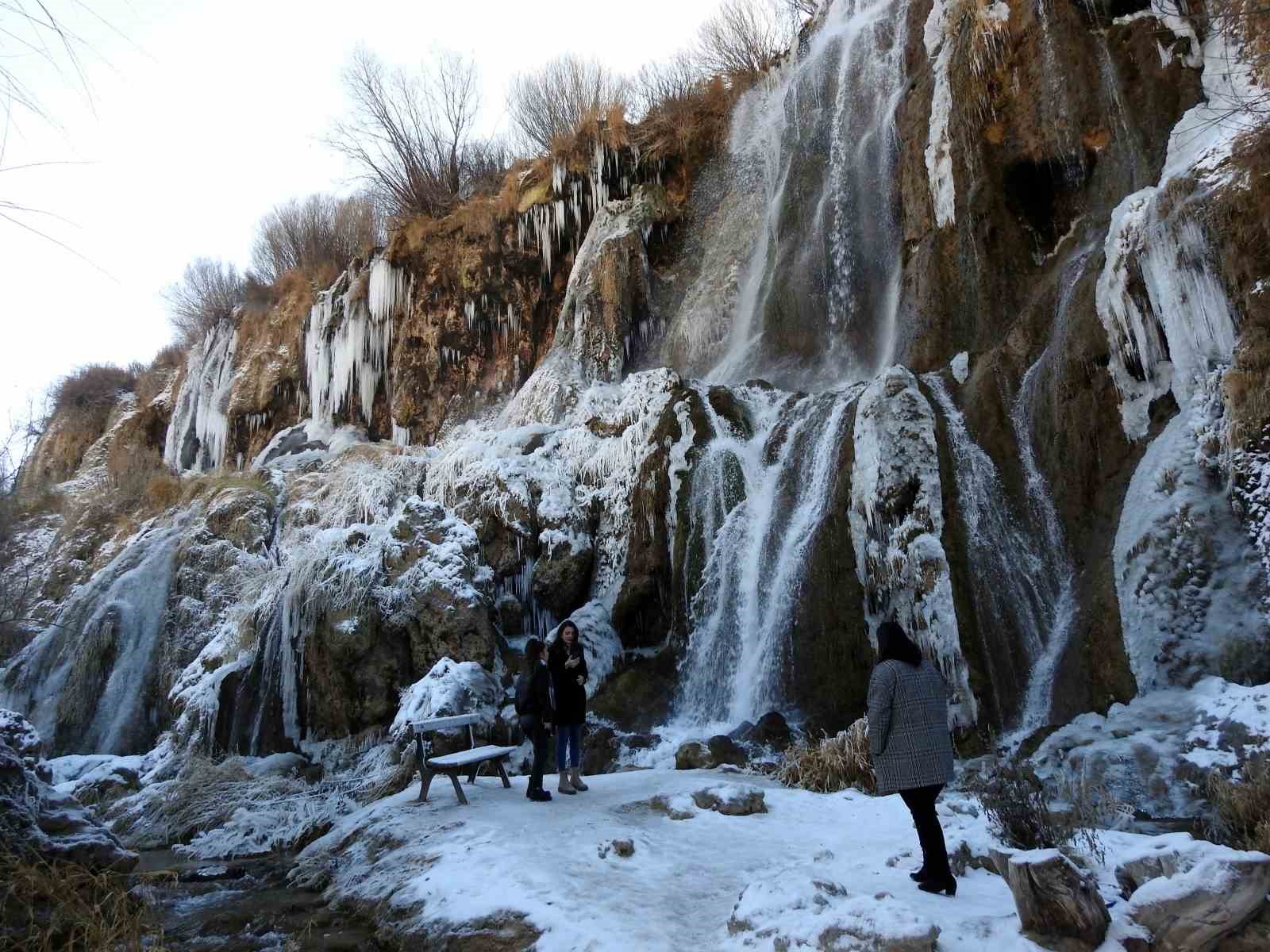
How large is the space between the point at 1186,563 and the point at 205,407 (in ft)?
92.2

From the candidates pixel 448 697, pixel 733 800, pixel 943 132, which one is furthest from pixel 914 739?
pixel 943 132

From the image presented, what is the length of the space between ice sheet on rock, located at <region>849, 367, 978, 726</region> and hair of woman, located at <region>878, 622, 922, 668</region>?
4136 millimetres

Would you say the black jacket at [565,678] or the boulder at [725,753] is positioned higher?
the black jacket at [565,678]

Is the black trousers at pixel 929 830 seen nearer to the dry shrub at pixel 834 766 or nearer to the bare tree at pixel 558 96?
the dry shrub at pixel 834 766

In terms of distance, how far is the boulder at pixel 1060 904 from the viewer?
3230mm

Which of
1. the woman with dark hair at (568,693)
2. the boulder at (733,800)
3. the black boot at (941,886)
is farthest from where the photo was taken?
the woman with dark hair at (568,693)

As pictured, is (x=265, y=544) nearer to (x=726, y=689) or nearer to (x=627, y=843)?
(x=726, y=689)

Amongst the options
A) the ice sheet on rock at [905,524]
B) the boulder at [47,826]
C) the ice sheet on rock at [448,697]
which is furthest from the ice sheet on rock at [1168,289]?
Answer: the boulder at [47,826]

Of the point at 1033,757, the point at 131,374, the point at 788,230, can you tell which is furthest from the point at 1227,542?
the point at 131,374

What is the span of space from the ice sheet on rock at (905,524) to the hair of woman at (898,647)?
414 centimetres

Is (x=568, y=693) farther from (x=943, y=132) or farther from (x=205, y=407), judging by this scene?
(x=205, y=407)

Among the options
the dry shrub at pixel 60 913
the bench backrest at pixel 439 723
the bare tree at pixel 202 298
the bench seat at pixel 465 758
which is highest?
the bare tree at pixel 202 298

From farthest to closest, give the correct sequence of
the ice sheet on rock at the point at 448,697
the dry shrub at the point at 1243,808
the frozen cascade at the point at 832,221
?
the frozen cascade at the point at 832,221
the ice sheet on rock at the point at 448,697
the dry shrub at the point at 1243,808

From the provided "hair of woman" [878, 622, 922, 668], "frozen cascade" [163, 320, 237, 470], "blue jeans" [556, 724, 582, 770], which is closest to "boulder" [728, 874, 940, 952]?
"hair of woman" [878, 622, 922, 668]
